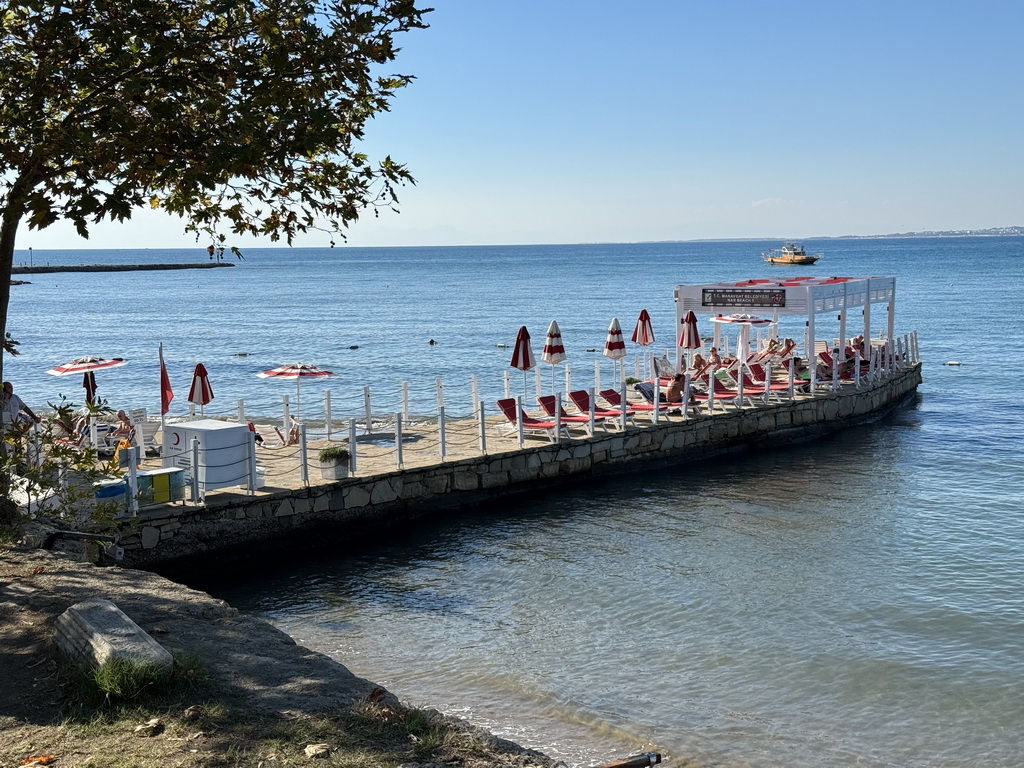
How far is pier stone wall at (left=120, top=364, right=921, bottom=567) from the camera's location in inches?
512

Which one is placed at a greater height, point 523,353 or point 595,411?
point 523,353

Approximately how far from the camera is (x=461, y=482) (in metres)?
Answer: 16.4

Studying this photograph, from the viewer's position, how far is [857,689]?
31.1ft

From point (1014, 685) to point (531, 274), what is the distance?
129145mm

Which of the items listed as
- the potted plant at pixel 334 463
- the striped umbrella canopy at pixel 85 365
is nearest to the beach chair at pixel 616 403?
the potted plant at pixel 334 463

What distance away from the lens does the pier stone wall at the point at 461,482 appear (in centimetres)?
1302

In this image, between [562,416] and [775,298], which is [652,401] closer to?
[562,416]

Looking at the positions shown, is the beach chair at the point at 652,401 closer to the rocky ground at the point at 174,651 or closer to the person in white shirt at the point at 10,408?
the person in white shirt at the point at 10,408

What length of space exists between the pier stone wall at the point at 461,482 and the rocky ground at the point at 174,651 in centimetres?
194

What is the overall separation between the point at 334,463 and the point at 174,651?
7.73 metres

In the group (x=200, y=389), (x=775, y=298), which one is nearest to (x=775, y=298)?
(x=775, y=298)

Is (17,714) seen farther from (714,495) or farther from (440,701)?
(714,495)

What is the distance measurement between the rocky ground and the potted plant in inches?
199

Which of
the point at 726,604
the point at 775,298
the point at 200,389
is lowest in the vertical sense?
the point at 726,604
